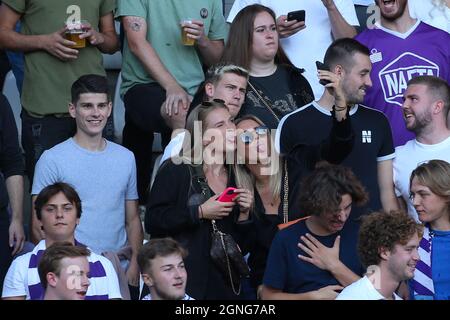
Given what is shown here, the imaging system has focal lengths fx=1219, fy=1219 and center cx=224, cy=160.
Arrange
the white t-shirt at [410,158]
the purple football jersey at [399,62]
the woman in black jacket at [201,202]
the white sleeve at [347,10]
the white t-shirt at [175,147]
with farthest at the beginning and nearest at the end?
1. the white sleeve at [347,10]
2. the purple football jersey at [399,62]
3. the white t-shirt at [410,158]
4. the white t-shirt at [175,147]
5. the woman in black jacket at [201,202]

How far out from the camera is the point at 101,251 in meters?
7.20

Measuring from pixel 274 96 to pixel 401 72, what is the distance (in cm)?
86

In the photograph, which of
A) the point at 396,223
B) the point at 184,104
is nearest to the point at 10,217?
the point at 184,104

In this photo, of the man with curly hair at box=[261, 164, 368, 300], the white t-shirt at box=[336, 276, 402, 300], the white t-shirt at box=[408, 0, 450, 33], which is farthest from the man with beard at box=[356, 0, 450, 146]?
the white t-shirt at box=[336, 276, 402, 300]

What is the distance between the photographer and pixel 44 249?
6746mm

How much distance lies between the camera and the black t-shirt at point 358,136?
7152 millimetres

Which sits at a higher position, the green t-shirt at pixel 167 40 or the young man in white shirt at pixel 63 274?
the green t-shirt at pixel 167 40

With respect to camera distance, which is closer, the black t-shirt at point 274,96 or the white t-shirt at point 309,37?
the black t-shirt at point 274,96

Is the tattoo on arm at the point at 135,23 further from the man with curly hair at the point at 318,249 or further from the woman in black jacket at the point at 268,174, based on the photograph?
the man with curly hair at the point at 318,249

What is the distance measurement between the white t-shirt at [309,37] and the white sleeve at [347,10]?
0.49ft

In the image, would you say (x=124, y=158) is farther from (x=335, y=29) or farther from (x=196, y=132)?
(x=335, y=29)

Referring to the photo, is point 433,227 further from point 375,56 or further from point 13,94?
point 13,94

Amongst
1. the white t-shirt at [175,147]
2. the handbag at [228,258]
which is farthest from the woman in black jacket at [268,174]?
the white t-shirt at [175,147]

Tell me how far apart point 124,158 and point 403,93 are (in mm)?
1826
